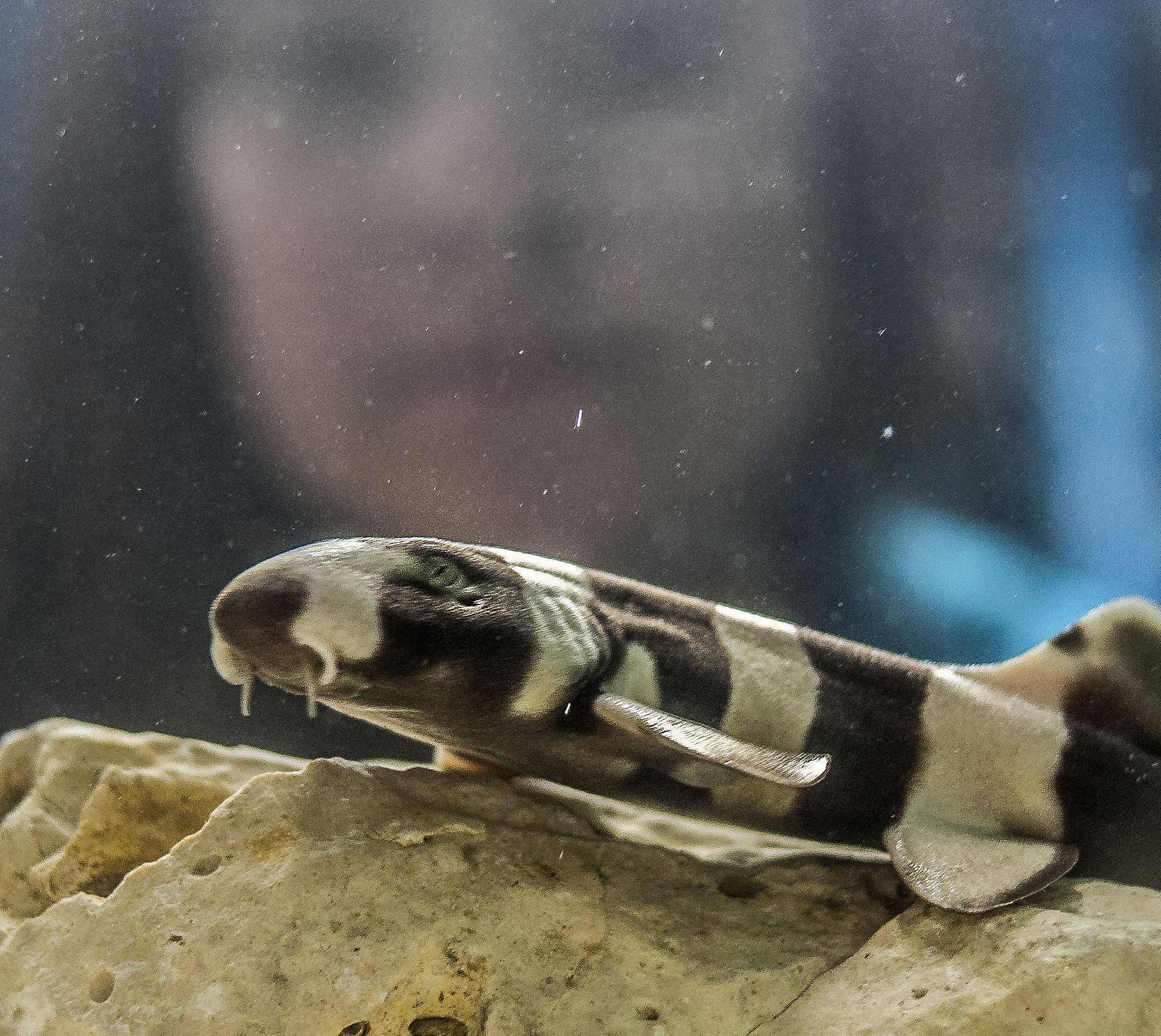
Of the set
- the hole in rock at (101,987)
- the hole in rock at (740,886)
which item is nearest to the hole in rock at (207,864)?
the hole in rock at (101,987)

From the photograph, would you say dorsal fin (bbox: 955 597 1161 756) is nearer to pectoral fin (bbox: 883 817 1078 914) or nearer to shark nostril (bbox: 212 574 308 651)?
pectoral fin (bbox: 883 817 1078 914)

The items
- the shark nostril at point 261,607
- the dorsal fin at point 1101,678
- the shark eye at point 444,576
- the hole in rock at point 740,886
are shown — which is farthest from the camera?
the dorsal fin at point 1101,678

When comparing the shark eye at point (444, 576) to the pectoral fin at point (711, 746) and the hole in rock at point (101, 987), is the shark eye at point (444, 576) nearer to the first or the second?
the pectoral fin at point (711, 746)

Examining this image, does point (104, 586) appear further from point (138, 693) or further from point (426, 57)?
point (426, 57)

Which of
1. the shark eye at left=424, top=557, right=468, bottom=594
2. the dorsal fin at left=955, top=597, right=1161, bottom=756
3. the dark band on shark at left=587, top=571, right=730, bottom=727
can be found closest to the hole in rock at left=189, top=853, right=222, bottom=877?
the shark eye at left=424, top=557, right=468, bottom=594

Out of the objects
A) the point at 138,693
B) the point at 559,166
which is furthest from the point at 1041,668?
the point at 138,693

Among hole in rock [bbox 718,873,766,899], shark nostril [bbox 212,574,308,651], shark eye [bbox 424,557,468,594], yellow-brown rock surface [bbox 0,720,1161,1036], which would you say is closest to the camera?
yellow-brown rock surface [bbox 0,720,1161,1036]
